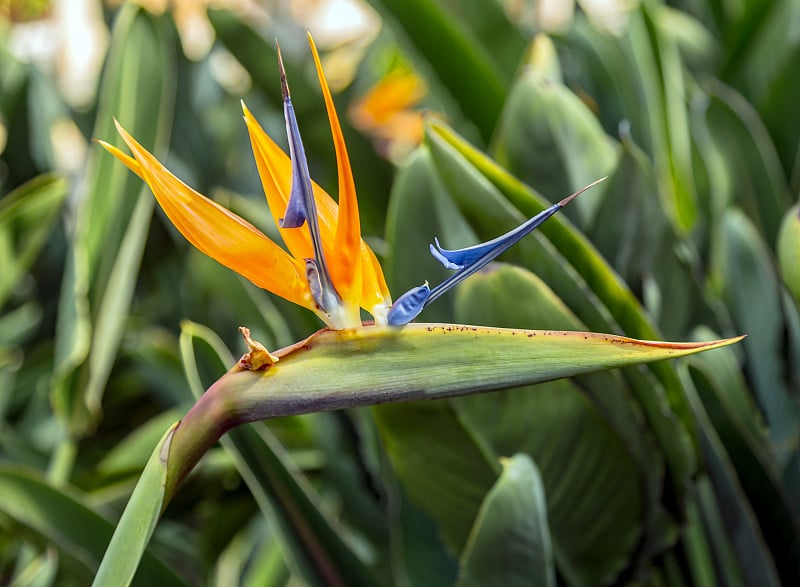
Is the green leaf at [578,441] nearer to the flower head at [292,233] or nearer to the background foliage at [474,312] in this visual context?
the background foliage at [474,312]

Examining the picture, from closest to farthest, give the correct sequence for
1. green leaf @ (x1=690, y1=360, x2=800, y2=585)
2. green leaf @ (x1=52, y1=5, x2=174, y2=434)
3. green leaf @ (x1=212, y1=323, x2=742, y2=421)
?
green leaf @ (x1=212, y1=323, x2=742, y2=421)
green leaf @ (x1=690, y1=360, x2=800, y2=585)
green leaf @ (x1=52, y1=5, x2=174, y2=434)

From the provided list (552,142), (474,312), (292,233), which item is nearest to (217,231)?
(292,233)

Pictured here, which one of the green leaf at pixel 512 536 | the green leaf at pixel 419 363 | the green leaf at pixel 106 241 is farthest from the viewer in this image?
the green leaf at pixel 106 241

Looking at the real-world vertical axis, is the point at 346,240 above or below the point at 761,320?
above

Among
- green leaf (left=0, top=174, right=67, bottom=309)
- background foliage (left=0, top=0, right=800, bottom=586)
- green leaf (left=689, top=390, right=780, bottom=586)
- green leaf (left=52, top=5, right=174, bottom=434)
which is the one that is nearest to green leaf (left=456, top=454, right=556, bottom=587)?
background foliage (left=0, top=0, right=800, bottom=586)

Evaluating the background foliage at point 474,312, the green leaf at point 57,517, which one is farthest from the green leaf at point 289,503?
the green leaf at point 57,517

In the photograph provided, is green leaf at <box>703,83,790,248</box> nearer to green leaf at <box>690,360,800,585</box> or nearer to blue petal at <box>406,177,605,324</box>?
green leaf at <box>690,360,800,585</box>

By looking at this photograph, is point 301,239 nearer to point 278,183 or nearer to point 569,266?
point 278,183
